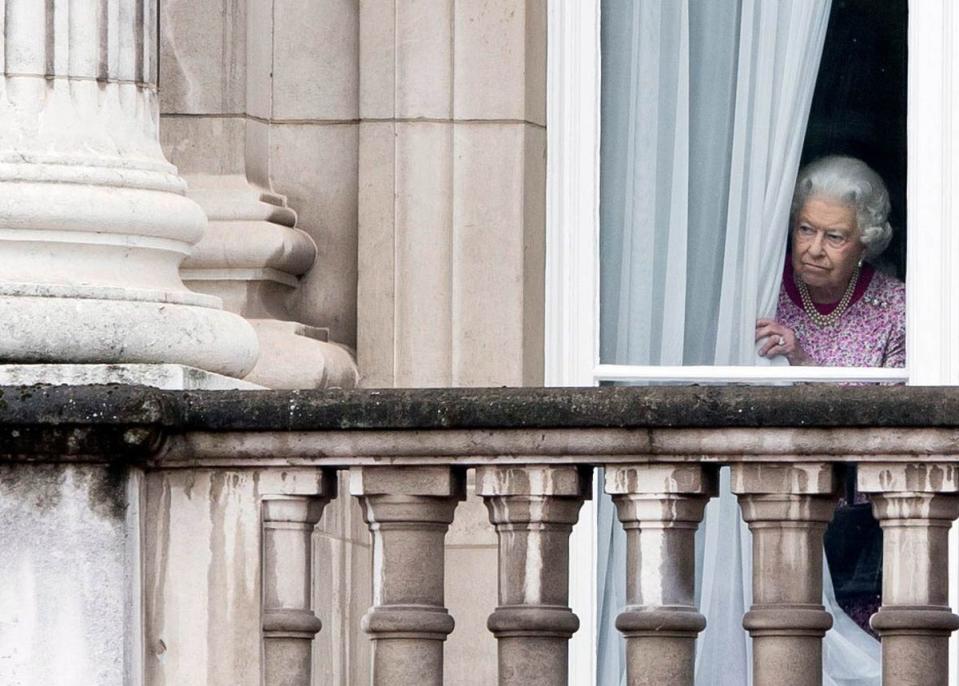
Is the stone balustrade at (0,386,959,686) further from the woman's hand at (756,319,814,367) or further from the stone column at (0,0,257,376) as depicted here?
the woman's hand at (756,319,814,367)

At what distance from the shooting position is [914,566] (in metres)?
4.72

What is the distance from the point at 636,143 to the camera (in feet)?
23.2

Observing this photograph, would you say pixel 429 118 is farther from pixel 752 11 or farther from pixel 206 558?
pixel 206 558

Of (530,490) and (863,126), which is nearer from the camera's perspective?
(530,490)

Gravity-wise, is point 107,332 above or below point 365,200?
below

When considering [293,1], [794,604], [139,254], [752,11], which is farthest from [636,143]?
[794,604]

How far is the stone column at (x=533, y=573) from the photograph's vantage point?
15.8 feet

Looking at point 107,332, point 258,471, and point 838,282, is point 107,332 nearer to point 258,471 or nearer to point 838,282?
point 258,471

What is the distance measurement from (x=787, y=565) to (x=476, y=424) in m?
0.67

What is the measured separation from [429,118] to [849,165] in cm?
125

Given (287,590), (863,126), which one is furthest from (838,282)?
(287,590)

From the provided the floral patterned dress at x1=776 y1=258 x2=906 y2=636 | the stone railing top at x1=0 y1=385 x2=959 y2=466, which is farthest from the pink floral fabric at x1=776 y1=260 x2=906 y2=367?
the stone railing top at x1=0 y1=385 x2=959 y2=466

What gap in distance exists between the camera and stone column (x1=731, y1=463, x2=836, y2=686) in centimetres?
473

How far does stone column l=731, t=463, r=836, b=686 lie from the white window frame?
2143mm
